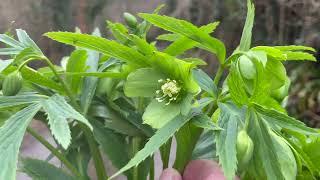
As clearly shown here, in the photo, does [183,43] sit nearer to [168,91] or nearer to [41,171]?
[168,91]

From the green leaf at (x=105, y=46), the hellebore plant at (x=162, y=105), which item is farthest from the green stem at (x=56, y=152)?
the green leaf at (x=105, y=46)

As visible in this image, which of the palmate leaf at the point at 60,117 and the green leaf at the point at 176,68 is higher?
the green leaf at the point at 176,68

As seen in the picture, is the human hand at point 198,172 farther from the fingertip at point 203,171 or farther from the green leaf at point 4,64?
the green leaf at point 4,64

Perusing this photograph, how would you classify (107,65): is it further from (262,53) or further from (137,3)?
(137,3)

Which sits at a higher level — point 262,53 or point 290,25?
point 262,53

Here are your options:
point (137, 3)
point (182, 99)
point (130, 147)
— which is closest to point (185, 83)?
point (182, 99)

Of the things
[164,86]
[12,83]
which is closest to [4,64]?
[12,83]
